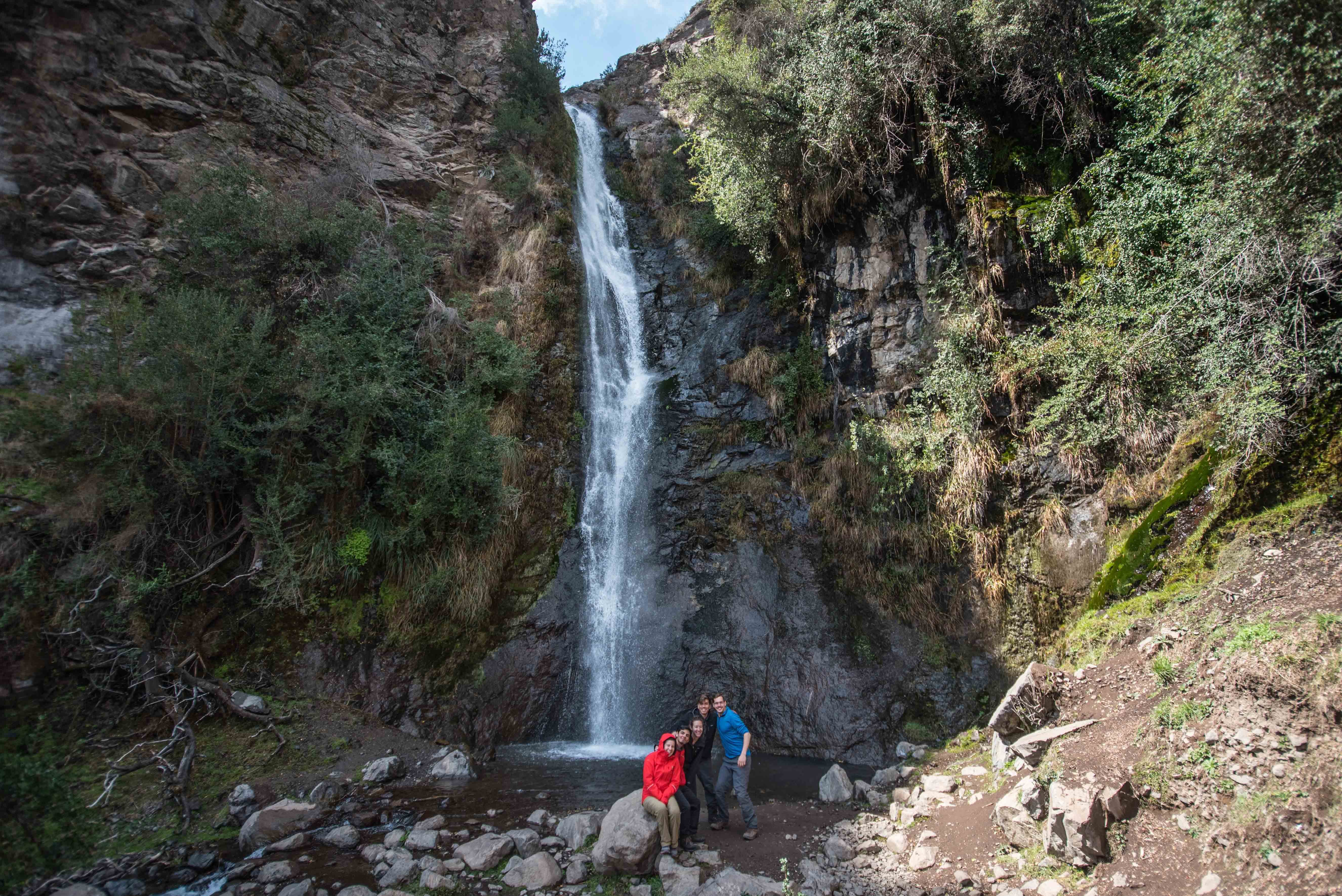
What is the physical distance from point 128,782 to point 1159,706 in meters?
9.41

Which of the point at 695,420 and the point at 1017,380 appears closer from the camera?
the point at 1017,380

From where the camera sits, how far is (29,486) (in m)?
6.77

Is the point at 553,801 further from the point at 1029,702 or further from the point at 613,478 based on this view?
the point at 613,478

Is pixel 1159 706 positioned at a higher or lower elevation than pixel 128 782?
higher

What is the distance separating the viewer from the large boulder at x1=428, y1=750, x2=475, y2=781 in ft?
23.4

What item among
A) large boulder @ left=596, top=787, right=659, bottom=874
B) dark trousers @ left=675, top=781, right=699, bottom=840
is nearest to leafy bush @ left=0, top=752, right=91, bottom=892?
large boulder @ left=596, top=787, right=659, bottom=874

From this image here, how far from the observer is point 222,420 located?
→ 770 centimetres

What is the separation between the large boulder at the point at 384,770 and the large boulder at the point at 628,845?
10.2 feet

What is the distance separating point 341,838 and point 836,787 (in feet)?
16.3

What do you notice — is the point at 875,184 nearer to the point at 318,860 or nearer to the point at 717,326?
the point at 717,326

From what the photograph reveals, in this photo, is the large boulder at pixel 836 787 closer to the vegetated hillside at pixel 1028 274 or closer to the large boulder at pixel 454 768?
the vegetated hillside at pixel 1028 274

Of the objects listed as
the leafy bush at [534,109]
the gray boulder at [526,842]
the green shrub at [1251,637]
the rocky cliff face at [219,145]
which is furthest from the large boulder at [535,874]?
the leafy bush at [534,109]

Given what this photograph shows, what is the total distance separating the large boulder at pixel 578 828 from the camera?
5477 mm

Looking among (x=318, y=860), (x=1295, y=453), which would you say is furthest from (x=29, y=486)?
(x=1295, y=453)
